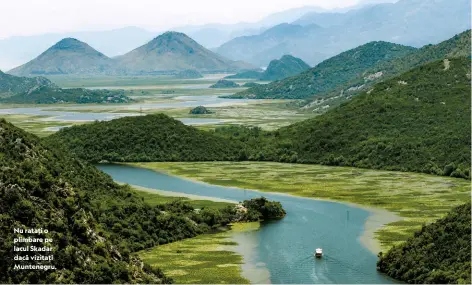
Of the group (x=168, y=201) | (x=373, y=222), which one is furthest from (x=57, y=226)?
(x=168, y=201)

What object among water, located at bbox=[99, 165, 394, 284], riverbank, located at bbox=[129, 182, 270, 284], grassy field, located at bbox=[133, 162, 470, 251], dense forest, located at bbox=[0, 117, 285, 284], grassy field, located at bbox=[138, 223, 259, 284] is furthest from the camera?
grassy field, located at bbox=[133, 162, 470, 251]

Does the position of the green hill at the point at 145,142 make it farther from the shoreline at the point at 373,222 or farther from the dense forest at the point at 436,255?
the dense forest at the point at 436,255

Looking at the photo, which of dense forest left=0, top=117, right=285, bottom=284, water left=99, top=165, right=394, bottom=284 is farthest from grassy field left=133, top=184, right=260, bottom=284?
dense forest left=0, top=117, right=285, bottom=284

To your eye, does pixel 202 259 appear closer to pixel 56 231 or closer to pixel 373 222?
pixel 56 231

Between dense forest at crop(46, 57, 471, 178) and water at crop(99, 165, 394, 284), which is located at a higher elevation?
dense forest at crop(46, 57, 471, 178)

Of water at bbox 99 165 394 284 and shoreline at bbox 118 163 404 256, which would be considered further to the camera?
shoreline at bbox 118 163 404 256

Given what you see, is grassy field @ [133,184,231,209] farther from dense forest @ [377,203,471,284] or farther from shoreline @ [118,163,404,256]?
dense forest @ [377,203,471,284]

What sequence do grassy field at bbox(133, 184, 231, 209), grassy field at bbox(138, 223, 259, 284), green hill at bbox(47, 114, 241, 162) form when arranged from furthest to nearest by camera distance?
1. green hill at bbox(47, 114, 241, 162)
2. grassy field at bbox(133, 184, 231, 209)
3. grassy field at bbox(138, 223, 259, 284)
